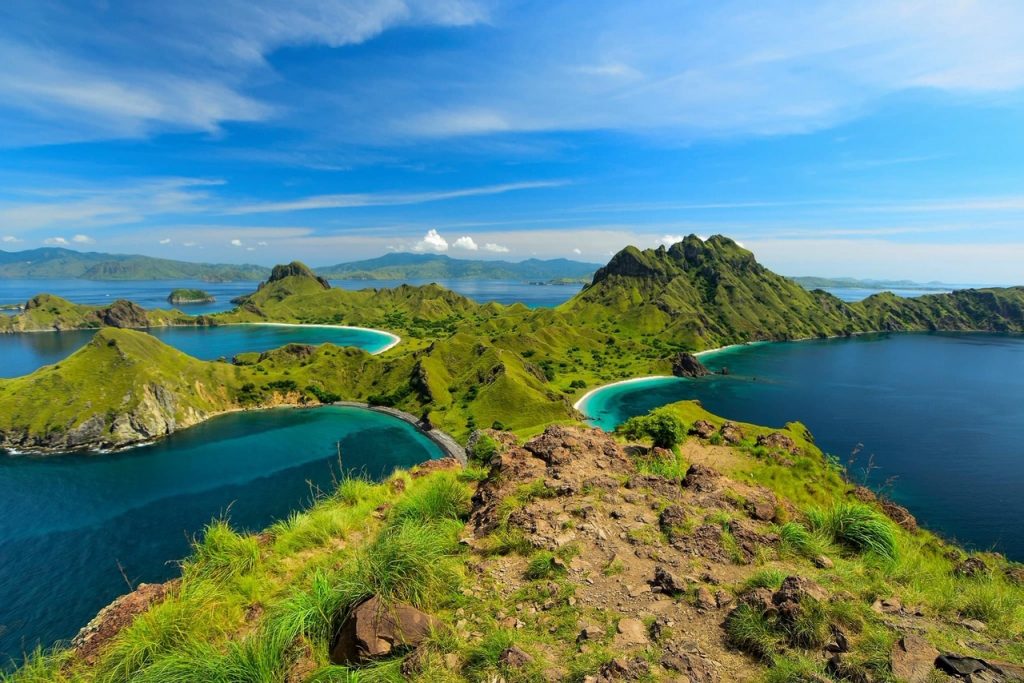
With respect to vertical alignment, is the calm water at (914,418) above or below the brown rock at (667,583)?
below

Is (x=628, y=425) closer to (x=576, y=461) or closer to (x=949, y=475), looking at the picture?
(x=576, y=461)

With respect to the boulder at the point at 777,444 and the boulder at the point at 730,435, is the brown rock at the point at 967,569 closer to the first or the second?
the boulder at the point at 730,435

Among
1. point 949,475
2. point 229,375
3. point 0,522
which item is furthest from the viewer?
point 229,375

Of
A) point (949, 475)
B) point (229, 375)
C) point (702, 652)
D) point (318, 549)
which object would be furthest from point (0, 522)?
point (949, 475)

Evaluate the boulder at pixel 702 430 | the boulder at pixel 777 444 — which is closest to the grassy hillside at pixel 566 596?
the boulder at pixel 702 430

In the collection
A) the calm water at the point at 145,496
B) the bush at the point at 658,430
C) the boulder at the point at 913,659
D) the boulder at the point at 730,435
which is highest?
the boulder at the point at 913,659

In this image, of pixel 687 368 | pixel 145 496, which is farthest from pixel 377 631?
pixel 687 368

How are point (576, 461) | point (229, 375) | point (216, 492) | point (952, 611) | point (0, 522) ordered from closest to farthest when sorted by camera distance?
point (952, 611) < point (576, 461) < point (0, 522) < point (216, 492) < point (229, 375)
